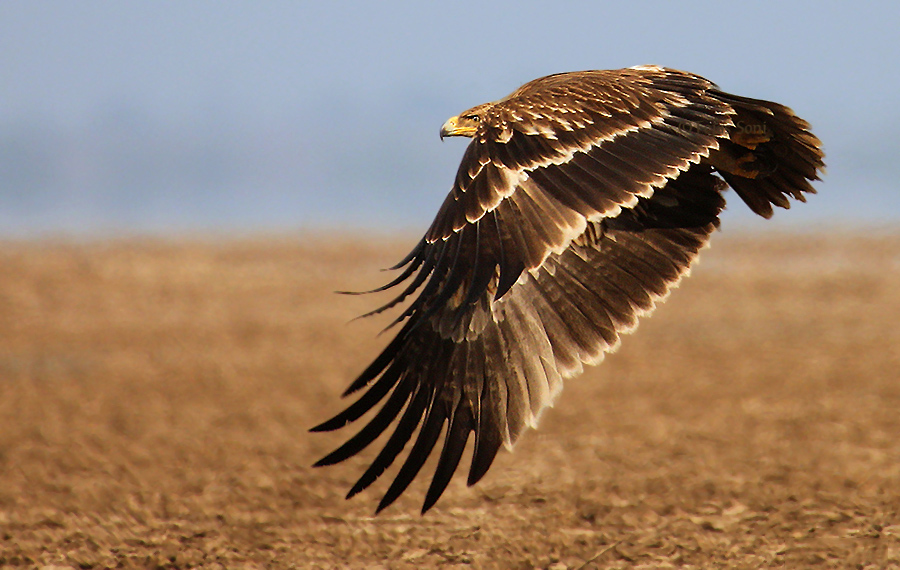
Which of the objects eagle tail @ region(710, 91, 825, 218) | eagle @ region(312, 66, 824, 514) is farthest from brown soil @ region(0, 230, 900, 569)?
eagle tail @ region(710, 91, 825, 218)

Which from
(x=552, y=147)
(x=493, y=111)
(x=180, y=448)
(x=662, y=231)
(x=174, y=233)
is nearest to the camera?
(x=552, y=147)

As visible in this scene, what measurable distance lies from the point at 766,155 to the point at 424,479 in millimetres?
2924

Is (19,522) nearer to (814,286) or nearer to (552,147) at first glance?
(552,147)

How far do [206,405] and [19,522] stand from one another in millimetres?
4074

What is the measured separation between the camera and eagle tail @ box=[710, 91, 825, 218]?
457cm

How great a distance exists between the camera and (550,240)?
3531 millimetres

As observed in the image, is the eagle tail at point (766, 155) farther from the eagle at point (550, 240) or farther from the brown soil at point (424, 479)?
A: the brown soil at point (424, 479)

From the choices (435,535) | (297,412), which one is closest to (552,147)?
(435,535)

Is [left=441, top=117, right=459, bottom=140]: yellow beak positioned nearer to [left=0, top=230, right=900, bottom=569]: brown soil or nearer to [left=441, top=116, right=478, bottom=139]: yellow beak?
[left=441, top=116, right=478, bottom=139]: yellow beak

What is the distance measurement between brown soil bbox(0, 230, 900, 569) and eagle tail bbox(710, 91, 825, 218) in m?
1.72

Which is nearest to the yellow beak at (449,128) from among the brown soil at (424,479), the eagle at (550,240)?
the eagle at (550,240)

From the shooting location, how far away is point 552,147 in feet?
12.2

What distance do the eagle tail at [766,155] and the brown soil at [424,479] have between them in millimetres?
1720

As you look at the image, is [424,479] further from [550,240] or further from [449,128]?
[550,240]
